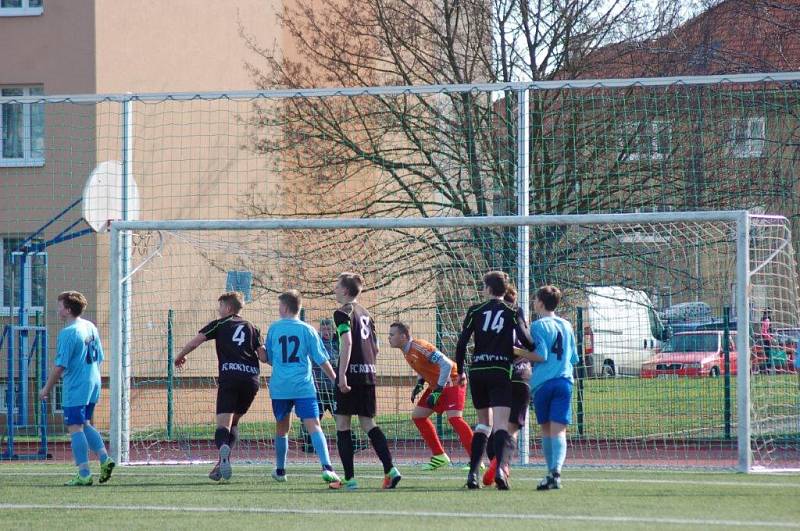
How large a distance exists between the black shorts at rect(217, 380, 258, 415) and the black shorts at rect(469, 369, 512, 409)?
2.26 metres

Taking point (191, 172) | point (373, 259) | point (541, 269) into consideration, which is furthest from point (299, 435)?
point (191, 172)

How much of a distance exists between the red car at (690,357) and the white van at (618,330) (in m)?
0.37

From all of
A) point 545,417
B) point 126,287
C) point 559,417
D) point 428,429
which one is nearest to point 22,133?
point 126,287

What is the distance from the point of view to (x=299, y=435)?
48.1 ft

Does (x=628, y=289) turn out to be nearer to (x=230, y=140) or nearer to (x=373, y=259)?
(x=373, y=259)

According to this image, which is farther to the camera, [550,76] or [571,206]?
[550,76]

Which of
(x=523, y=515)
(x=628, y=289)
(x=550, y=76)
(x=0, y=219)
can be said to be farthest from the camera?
(x=0, y=219)

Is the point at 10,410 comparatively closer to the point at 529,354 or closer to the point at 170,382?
the point at 170,382

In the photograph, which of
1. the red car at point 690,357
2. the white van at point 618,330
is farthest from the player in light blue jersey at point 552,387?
the red car at point 690,357

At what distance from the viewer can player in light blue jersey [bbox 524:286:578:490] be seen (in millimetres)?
9047

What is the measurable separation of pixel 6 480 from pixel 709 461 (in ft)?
24.7

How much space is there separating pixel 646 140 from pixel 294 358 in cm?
747

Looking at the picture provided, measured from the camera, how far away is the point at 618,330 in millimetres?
15023

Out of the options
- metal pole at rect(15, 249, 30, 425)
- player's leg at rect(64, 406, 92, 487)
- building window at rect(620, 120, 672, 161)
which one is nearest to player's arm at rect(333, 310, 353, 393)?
player's leg at rect(64, 406, 92, 487)
